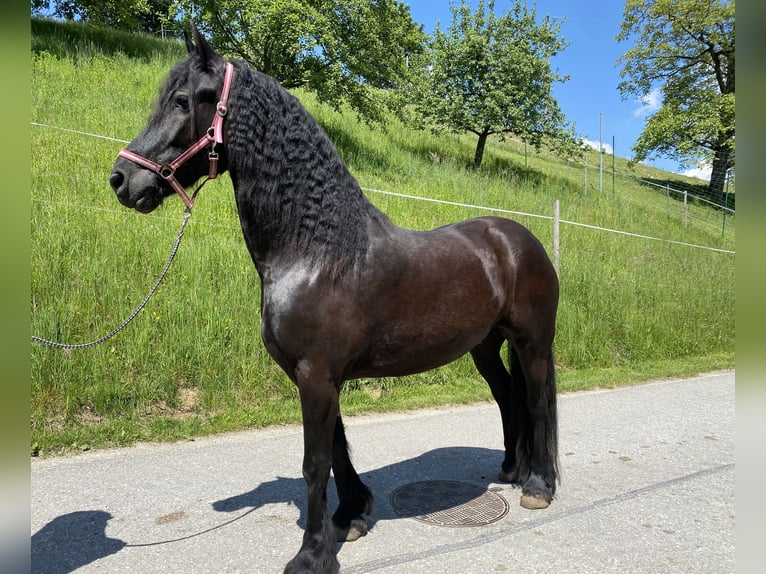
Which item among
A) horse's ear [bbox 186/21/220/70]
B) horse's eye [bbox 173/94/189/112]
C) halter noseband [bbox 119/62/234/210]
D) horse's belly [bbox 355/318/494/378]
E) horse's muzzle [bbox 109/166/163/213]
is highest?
horse's ear [bbox 186/21/220/70]

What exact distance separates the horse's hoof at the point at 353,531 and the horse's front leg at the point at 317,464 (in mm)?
361

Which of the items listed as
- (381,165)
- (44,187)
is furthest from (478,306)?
(381,165)

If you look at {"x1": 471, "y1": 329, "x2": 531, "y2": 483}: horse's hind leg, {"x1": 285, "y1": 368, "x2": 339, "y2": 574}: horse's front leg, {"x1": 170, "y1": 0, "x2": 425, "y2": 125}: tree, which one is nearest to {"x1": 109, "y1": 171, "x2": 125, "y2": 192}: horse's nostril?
{"x1": 285, "y1": 368, "x2": 339, "y2": 574}: horse's front leg

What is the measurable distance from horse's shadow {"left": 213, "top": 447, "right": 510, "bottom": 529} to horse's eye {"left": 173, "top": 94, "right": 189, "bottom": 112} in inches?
97.1

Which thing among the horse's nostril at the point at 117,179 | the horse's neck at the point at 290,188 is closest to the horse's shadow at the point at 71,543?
the horse's neck at the point at 290,188

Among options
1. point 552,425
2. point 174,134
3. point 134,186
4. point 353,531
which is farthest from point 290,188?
point 552,425

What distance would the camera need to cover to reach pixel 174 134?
2400 millimetres

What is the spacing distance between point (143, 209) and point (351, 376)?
1.39m

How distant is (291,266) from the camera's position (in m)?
2.58

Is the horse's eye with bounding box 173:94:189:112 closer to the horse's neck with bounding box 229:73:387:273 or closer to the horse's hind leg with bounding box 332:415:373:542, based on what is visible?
the horse's neck with bounding box 229:73:387:273

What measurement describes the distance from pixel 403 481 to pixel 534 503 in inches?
38.5

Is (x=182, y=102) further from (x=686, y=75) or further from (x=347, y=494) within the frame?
(x=686, y=75)

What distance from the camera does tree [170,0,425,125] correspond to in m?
12.6
